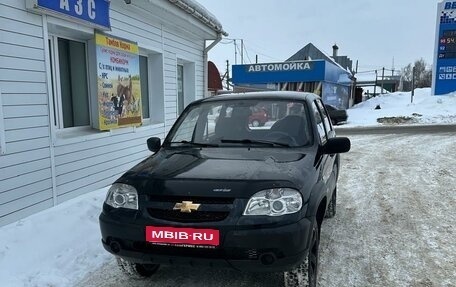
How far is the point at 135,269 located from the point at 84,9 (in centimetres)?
392

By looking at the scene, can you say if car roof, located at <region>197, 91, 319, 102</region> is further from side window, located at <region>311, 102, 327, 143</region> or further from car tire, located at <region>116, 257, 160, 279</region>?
car tire, located at <region>116, 257, 160, 279</region>

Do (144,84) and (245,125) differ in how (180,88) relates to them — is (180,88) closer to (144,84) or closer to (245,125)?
(144,84)

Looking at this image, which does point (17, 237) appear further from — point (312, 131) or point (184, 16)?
point (184, 16)

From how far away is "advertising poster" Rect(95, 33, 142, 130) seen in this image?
6289mm

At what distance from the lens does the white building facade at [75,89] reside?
4.55m

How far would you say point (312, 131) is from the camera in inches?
148

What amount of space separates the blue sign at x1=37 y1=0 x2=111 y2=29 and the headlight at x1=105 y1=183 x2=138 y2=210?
114 inches

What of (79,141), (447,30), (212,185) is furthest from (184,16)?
(447,30)

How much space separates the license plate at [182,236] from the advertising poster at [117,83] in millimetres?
3900

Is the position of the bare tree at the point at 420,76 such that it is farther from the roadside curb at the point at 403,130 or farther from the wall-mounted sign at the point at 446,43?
the roadside curb at the point at 403,130

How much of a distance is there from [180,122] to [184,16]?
4974 mm

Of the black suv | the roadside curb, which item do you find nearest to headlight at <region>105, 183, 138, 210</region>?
the black suv

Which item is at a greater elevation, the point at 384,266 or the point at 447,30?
the point at 447,30

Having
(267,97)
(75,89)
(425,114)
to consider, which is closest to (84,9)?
(75,89)
